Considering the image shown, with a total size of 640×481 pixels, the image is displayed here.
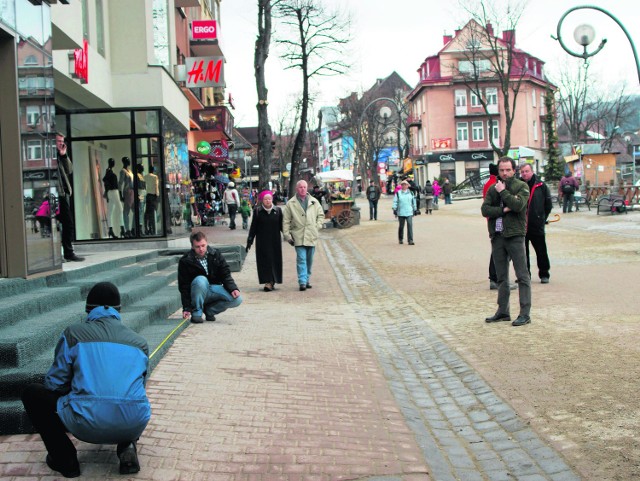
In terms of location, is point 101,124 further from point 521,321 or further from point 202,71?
point 521,321

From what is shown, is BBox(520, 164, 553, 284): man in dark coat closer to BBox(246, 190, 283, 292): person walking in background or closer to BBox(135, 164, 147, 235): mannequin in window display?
BBox(246, 190, 283, 292): person walking in background

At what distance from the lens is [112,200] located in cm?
1723

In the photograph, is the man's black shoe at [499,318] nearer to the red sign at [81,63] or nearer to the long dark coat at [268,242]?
the long dark coat at [268,242]

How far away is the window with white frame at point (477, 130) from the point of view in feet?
254

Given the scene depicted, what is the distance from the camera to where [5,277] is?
336 inches

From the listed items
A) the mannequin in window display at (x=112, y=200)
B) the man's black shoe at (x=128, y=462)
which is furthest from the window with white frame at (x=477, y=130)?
the man's black shoe at (x=128, y=462)

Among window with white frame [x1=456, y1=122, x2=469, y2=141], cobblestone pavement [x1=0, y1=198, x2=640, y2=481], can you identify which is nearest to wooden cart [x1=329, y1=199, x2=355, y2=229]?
cobblestone pavement [x1=0, y1=198, x2=640, y2=481]

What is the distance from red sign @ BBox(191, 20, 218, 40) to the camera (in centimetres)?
3278

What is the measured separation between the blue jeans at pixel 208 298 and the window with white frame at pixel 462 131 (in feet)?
229

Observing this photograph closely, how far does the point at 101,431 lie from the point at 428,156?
74.2 metres

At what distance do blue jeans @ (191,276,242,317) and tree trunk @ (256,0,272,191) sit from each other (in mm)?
16718

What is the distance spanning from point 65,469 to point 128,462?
1.12 ft

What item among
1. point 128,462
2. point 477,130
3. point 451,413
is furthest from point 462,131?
point 128,462

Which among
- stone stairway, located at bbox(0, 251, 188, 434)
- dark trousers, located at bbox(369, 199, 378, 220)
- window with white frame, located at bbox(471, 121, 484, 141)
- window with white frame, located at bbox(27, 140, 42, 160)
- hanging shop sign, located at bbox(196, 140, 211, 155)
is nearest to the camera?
stone stairway, located at bbox(0, 251, 188, 434)
